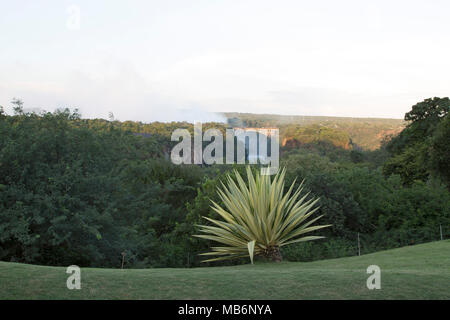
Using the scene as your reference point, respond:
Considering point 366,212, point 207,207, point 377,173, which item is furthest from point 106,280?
point 377,173

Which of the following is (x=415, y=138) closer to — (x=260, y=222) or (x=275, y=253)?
(x=275, y=253)

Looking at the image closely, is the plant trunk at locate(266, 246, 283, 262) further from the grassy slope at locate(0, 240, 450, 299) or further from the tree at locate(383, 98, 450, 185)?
the tree at locate(383, 98, 450, 185)

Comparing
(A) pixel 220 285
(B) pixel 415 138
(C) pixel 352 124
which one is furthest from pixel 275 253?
(C) pixel 352 124

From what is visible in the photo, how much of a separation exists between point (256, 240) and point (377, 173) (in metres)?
13.4

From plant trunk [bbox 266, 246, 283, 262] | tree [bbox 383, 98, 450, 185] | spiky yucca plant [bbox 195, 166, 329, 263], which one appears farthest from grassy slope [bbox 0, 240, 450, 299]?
tree [bbox 383, 98, 450, 185]

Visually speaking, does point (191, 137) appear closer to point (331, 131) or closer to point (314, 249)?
point (314, 249)

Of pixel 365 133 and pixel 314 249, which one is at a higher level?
pixel 365 133

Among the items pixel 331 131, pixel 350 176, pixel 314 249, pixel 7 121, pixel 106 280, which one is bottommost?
pixel 314 249

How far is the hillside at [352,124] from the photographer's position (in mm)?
119062

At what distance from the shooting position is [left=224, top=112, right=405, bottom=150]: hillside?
119 m

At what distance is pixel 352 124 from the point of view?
449ft

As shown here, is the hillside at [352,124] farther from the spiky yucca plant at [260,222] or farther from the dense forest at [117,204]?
the spiky yucca plant at [260,222]

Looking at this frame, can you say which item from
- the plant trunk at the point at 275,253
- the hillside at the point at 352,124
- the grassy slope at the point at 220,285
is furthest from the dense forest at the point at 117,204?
the hillside at the point at 352,124

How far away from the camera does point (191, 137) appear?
55.9 m
